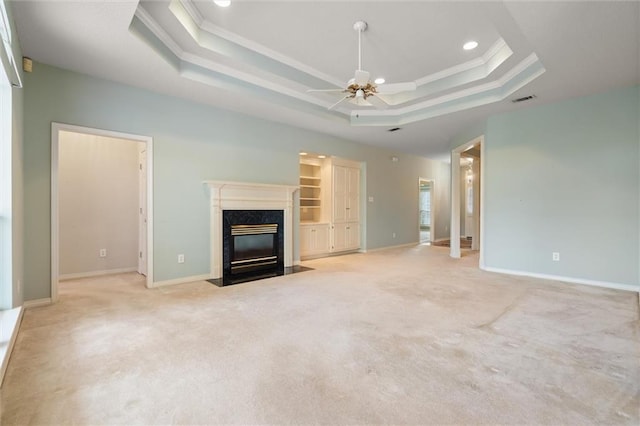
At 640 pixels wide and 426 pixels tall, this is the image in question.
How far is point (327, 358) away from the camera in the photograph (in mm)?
2146

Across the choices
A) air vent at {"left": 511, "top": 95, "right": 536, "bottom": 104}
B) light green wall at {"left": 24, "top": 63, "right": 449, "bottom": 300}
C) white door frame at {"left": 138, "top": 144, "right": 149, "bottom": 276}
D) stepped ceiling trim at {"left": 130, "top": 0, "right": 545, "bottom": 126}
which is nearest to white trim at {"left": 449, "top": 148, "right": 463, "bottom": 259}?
stepped ceiling trim at {"left": 130, "top": 0, "right": 545, "bottom": 126}

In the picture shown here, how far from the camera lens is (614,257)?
13.6 feet

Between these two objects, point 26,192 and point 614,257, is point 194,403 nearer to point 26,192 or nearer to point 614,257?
point 26,192

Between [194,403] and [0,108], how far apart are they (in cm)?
289

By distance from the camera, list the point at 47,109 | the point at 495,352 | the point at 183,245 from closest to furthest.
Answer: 1. the point at 495,352
2. the point at 47,109
3. the point at 183,245

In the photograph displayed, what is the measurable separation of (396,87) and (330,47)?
113 centimetres

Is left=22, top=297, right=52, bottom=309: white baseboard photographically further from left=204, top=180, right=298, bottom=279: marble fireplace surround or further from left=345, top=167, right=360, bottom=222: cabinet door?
left=345, top=167, right=360, bottom=222: cabinet door

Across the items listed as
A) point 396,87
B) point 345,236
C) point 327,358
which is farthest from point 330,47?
point 345,236

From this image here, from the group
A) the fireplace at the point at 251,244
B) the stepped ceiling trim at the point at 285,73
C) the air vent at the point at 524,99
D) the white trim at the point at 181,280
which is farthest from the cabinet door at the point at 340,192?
the air vent at the point at 524,99

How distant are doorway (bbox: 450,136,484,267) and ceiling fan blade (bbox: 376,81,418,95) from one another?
1.84 meters

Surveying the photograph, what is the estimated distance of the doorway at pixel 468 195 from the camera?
596cm

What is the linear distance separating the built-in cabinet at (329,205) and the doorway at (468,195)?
7.27ft

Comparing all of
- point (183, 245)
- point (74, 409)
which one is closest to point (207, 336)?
point (74, 409)

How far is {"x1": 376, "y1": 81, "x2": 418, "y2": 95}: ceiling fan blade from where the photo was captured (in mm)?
4133
